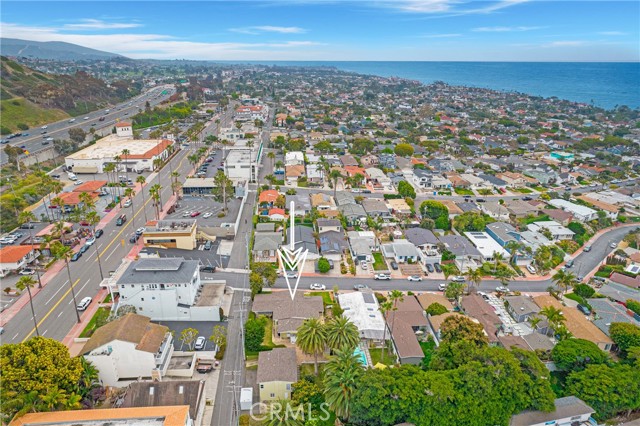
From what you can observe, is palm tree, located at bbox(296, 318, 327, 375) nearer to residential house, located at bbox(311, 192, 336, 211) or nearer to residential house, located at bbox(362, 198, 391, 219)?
residential house, located at bbox(362, 198, 391, 219)

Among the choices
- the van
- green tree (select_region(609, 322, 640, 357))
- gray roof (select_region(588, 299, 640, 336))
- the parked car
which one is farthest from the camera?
the van

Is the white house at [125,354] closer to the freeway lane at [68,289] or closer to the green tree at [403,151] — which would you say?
the freeway lane at [68,289]

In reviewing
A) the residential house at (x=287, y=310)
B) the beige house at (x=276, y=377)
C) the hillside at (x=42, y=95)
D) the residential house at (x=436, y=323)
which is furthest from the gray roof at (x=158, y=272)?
the hillside at (x=42, y=95)

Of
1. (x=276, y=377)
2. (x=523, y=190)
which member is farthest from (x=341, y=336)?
(x=523, y=190)

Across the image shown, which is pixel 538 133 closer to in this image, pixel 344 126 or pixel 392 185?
pixel 344 126

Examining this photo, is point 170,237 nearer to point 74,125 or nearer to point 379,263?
point 379,263

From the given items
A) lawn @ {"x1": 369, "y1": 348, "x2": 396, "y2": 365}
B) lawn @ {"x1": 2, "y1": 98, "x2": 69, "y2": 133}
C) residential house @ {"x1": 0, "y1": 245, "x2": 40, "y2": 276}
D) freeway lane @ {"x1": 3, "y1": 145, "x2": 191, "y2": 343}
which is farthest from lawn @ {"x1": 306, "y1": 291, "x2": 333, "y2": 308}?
lawn @ {"x1": 2, "y1": 98, "x2": 69, "y2": 133}
